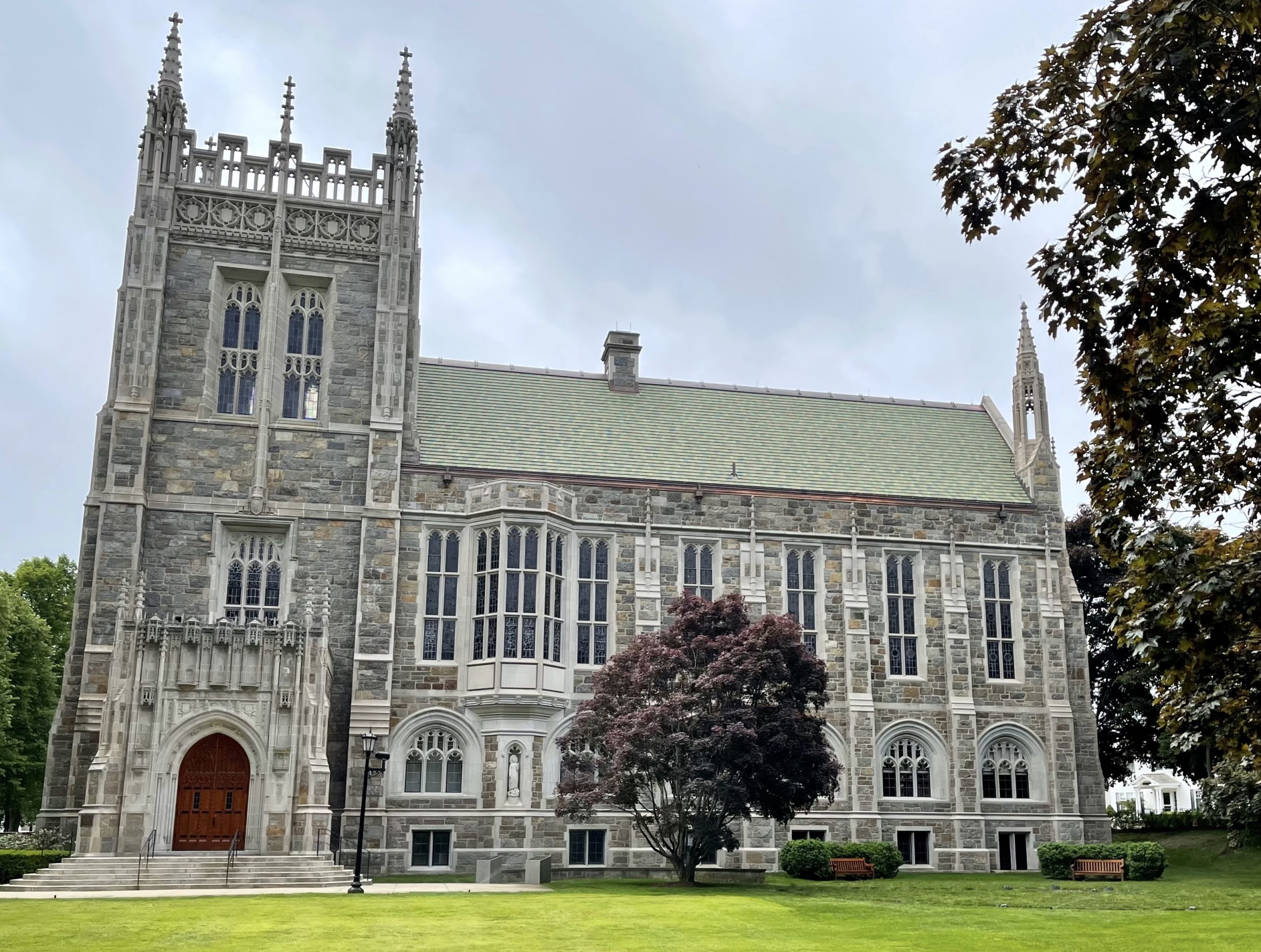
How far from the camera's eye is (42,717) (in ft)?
174

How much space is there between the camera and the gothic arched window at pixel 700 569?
38.8 m

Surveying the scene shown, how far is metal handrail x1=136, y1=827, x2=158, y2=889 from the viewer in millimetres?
28625

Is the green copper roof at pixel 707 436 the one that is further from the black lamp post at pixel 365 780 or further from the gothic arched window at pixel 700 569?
the black lamp post at pixel 365 780

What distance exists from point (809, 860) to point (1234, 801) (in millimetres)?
12199

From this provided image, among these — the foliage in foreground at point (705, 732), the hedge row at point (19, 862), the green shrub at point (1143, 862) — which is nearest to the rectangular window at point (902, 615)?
the green shrub at point (1143, 862)

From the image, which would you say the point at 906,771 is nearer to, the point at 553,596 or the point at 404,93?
the point at 553,596

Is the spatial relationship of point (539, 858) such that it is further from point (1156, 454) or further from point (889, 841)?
point (1156, 454)

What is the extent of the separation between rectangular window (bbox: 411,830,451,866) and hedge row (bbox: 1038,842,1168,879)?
54.7 ft

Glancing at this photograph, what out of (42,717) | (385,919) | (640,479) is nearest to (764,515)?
(640,479)

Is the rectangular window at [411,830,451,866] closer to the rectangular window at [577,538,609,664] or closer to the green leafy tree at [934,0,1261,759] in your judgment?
the rectangular window at [577,538,609,664]

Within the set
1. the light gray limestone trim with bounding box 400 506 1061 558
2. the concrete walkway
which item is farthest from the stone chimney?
the concrete walkway

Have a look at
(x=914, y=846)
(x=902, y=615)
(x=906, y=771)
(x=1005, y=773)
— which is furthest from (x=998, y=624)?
(x=914, y=846)

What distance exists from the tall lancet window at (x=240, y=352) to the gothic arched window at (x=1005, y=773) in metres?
25.2

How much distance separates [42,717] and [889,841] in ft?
118
